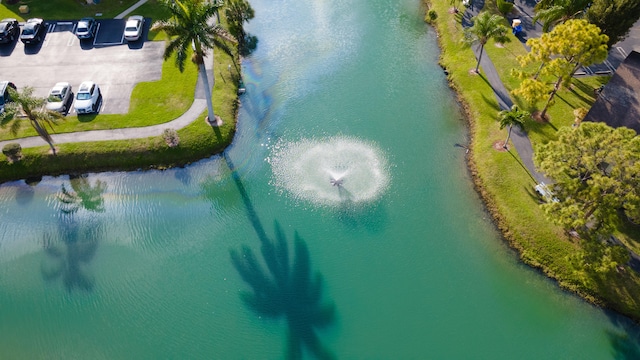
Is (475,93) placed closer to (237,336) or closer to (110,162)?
(237,336)

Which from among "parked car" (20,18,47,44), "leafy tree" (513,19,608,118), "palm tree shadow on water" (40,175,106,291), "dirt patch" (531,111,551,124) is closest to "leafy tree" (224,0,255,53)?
"parked car" (20,18,47,44)

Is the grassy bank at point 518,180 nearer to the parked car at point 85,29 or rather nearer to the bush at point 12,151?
the bush at point 12,151

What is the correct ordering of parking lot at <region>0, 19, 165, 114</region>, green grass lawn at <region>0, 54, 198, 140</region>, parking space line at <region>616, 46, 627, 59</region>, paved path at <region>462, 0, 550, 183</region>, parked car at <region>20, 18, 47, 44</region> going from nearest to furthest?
paved path at <region>462, 0, 550, 183</region> < green grass lawn at <region>0, 54, 198, 140</region> < parking lot at <region>0, 19, 165, 114</region> < parking space line at <region>616, 46, 627, 59</region> < parked car at <region>20, 18, 47, 44</region>

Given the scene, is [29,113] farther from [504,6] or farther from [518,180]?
[504,6]

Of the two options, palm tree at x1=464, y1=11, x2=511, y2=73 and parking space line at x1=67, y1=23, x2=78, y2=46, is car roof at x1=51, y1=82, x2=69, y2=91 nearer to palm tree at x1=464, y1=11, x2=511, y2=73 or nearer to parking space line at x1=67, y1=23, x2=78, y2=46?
parking space line at x1=67, y1=23, x2=78, y2=46

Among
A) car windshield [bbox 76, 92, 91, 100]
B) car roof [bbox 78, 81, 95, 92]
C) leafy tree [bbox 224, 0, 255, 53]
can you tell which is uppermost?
leafy tree [bbox 224, 0, 255, 53]

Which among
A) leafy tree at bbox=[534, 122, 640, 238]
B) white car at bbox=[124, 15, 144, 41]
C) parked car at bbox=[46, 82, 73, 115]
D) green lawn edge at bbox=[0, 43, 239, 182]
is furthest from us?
white car at bbox=[124, 15, 144, 41]

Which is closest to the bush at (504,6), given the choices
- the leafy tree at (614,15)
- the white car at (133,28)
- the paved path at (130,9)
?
the leafy tree at (614,15)
